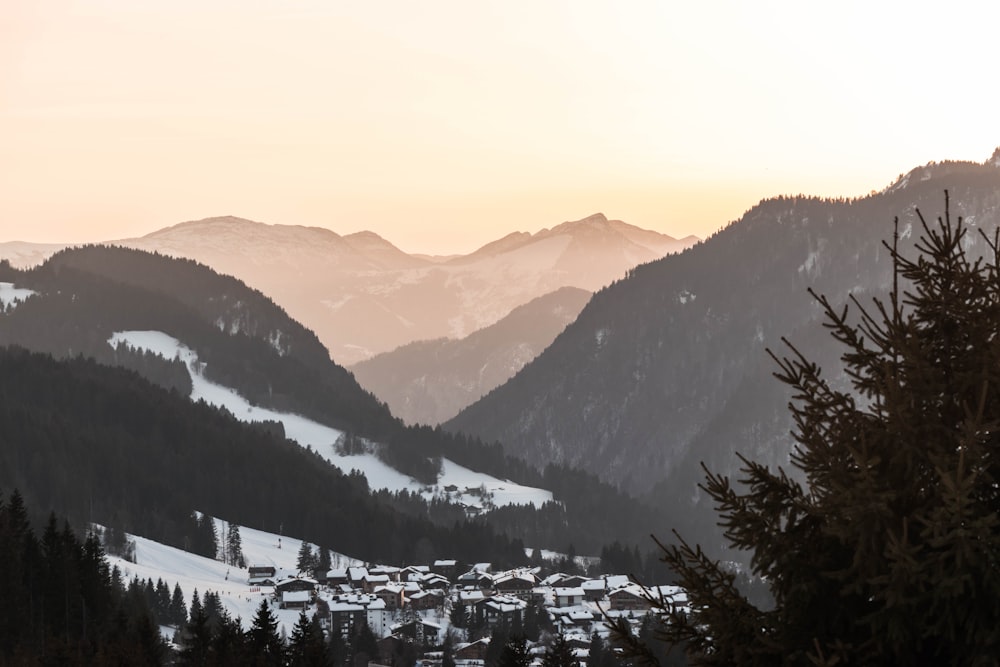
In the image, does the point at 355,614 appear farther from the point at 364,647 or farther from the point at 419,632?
the point at 364,647

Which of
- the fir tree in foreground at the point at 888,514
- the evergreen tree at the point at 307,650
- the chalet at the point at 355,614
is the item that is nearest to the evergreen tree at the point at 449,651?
the chalet at the point at 355,614

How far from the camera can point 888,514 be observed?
13164 mm

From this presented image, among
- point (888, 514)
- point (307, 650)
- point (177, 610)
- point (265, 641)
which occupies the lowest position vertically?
point (888, 514)

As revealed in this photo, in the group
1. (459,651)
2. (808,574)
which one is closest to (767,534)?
(808,574)

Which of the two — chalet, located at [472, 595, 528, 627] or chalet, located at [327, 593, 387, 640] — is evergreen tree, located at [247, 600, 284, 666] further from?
chalet, located at [472, 595, 528, 627]

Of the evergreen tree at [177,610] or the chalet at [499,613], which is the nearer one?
the evergreen tree at [177,610]

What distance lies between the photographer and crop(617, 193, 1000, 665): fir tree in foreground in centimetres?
1273

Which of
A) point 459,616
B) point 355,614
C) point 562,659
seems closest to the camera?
point 562,659

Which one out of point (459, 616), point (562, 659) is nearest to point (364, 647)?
point (459, 616)

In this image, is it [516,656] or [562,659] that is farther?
[516,656]

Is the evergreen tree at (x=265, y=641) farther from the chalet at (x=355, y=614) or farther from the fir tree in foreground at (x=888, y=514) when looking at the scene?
the chalet at (x=355, y=614)

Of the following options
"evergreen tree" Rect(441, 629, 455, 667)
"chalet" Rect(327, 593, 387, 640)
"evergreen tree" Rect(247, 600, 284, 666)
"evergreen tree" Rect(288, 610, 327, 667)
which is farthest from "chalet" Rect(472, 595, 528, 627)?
"evergreen tree" Rect(247, 600, 284, 666)

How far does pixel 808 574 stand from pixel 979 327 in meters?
3.17

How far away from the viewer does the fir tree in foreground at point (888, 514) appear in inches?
501
